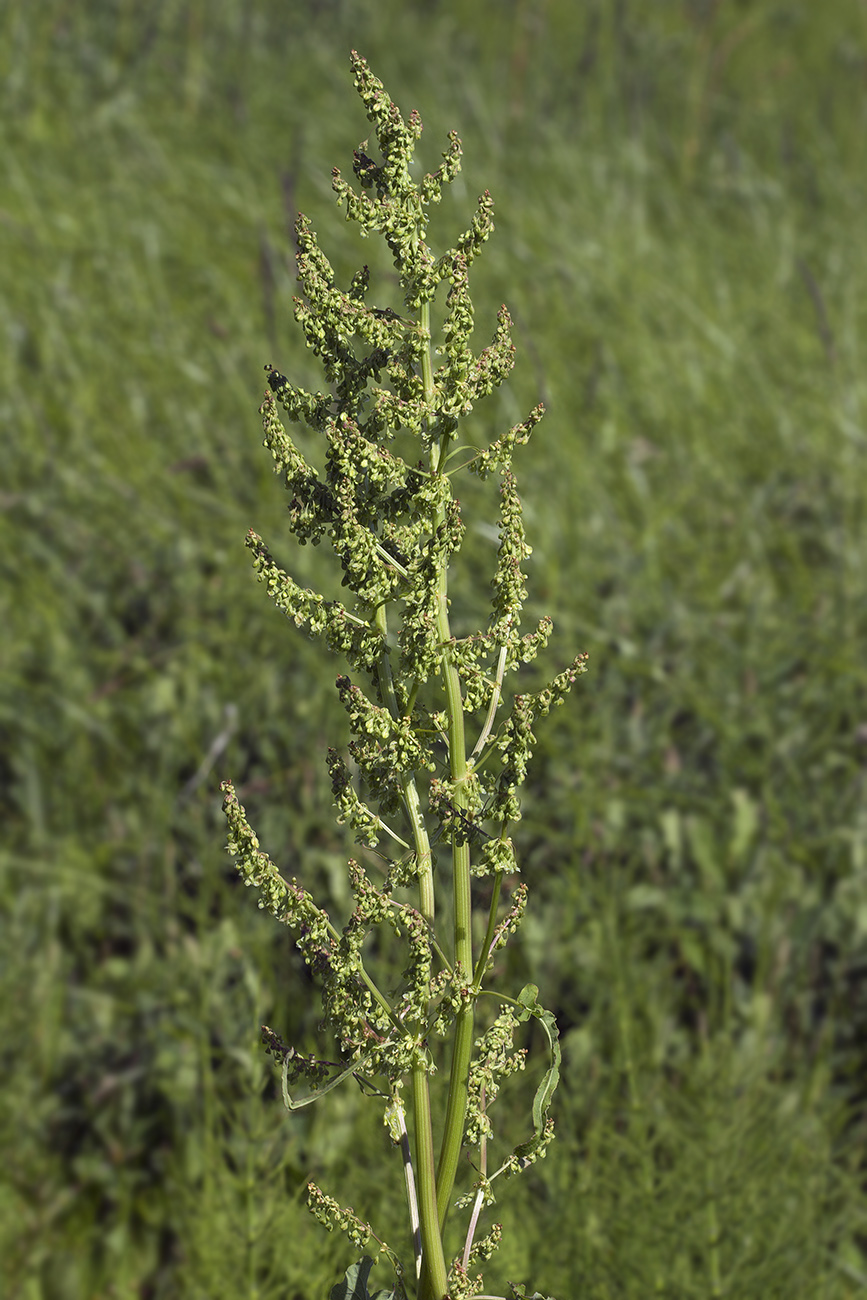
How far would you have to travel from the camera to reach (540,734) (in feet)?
9.15

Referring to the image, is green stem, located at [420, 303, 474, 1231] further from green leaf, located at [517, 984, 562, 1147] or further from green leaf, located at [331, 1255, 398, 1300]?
green leaf, located at [331, 1255, 398, 1300]

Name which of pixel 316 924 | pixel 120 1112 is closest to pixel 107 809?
pixel 120 1112

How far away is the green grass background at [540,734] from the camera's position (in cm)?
188

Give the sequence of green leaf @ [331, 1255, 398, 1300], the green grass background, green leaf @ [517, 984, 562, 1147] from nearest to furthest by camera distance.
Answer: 1. green leaf @ [517, 984, 562, 1147]
2. green leaf @ [331, 1255, 398, 1300]
3. the green grass background

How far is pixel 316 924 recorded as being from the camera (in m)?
1.06

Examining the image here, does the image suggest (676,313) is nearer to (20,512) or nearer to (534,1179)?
(20,512)

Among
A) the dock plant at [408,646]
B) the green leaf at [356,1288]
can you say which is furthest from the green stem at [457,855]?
the green leaf at [356,1288]

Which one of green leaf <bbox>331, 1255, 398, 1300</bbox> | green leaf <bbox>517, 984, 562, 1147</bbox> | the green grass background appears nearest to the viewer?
green leaf <bbox>517, 984, 562, 1147</bbox>

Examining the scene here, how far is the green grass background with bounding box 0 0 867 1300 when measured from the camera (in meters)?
1.88

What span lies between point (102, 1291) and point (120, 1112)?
0.32 metres

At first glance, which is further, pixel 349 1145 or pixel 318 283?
pixel 349 1145

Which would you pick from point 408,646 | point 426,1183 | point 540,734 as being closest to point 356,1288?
point 426,1183

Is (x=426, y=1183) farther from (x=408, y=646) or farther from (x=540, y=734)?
(x=540, y=734)

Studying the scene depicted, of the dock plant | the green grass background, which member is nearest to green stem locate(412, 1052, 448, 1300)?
the dock plant
